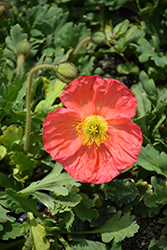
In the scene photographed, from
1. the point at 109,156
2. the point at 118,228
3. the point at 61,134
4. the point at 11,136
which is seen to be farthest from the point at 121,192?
the point at 11,136

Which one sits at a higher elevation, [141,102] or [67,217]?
[141,102]

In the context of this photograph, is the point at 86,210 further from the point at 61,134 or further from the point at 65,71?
the point at 65,71

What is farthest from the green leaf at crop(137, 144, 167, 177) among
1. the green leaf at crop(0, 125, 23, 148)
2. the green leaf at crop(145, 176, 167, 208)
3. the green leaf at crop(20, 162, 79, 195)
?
the green leaf at crop(0, 125, 23, 148)

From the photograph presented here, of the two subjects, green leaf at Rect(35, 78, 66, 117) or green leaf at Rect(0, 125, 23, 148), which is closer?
green leaf at Rect(0, 125, 23, 148)

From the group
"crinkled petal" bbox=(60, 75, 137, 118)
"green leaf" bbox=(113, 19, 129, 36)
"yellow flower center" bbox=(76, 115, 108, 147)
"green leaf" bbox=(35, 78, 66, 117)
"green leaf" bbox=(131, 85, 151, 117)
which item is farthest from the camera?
"green leaf" bbox=(113, 19, 129, 36)

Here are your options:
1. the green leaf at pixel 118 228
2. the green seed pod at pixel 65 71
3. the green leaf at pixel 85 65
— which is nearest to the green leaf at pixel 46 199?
the green leaf at pixel 118 228

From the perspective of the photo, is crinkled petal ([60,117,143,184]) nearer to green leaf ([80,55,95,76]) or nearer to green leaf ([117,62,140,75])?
green leaf ([80,55,95,76])

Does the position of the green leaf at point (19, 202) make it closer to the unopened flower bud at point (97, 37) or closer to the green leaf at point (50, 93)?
the green leaf at point (50, 93)
